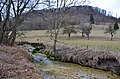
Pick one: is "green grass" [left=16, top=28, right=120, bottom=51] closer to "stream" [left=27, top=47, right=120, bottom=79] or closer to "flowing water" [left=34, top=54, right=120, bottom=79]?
"stream" [left=27, top=47, right=120, bottom=79]

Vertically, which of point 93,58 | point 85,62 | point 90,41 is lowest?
point 90,41

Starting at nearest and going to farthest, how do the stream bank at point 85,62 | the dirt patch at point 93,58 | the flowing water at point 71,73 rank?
the flowing water at point 71,73, the stream bank at point 85,62, the dirt patch at point 93,58

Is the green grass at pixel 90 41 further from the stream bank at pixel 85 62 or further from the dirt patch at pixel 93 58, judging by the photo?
the stream bank at pixel 85 62

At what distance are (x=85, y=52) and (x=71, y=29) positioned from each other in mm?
45445

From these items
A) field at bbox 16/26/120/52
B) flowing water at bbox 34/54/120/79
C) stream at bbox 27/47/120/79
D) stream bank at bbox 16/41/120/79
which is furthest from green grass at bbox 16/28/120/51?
flowing water at bbox 34/54/120/79

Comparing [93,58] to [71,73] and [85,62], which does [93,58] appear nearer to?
[85,62]

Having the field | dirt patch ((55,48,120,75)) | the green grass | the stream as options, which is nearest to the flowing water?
the stream

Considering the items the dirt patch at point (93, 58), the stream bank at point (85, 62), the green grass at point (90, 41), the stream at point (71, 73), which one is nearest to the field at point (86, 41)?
the green grass at point (90, 41)

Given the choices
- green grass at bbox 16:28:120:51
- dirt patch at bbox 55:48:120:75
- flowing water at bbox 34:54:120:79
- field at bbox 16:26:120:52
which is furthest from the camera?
green grass at bbox 16:28:120:51

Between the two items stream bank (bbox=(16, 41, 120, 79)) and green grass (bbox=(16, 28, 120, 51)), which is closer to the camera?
stream bank (bbox=(16, 41, 120, 79))

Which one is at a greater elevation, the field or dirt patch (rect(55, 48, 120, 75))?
dirt patch (rect(55, 48, 120, 75))

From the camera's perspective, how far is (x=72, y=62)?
96.4 feet

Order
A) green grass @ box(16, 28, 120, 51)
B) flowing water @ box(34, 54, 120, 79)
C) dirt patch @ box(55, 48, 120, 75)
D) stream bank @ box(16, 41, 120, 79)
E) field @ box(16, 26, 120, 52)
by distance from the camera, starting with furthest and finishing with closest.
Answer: green grass @ box(16, 28, 120, 51), field @ box(16, 26, 120, 52), dirt patch @ box(55, 48, 120, 75), stream bank @ box(16, 41, 120, 79), flowing water @ box(34, 54, 120, 79)

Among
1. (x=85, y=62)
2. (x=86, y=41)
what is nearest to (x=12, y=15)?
(x=85, y=62)
